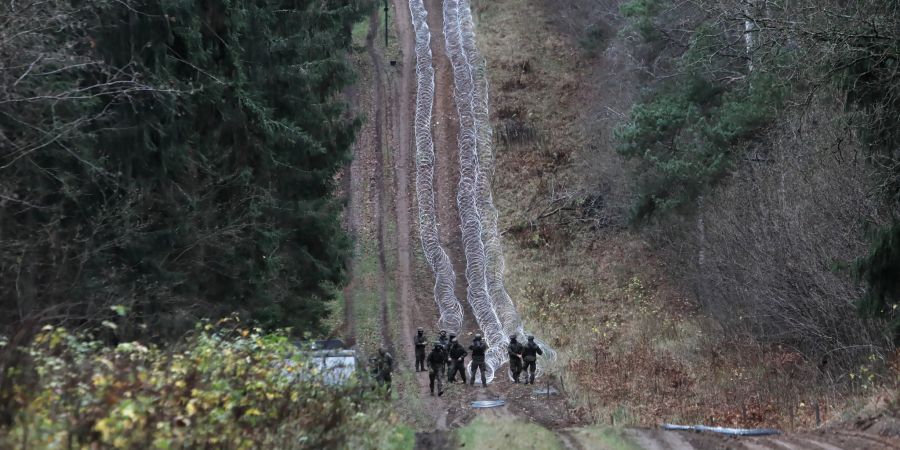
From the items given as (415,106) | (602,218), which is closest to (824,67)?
(602,218)

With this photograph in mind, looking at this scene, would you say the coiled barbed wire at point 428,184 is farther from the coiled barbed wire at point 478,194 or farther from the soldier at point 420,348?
the soldier at point 420,348

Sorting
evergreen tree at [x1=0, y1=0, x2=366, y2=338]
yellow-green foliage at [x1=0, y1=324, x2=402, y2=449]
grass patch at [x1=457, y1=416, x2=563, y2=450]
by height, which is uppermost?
evergreen tree at [x1=0, y1=0, x2=366, y2=338]

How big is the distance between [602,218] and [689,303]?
7.37 metres

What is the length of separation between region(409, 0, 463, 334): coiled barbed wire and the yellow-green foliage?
20785 mm

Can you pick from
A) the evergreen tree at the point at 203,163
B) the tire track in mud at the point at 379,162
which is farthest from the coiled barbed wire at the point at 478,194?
the evergreen tree at the point at 203,163

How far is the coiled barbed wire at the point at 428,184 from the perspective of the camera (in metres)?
31.9

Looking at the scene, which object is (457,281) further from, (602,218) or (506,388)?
(506,388)

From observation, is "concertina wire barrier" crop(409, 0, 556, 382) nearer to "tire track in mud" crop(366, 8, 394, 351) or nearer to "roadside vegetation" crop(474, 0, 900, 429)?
"roadside vegetation" crop(474, 0, 900, 429)

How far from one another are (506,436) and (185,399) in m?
6.01

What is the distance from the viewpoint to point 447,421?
18859 mm

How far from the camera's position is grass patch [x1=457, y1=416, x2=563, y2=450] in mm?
12359

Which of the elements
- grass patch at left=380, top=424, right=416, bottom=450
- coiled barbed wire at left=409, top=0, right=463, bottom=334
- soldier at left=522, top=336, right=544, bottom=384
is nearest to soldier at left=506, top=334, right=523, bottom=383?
soldier at left=522, top=336, right=544, bottom=384

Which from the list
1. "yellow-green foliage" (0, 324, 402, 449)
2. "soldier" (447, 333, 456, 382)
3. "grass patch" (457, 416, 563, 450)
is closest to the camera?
"yellow-green foliage" (0, 324, 402, 449)

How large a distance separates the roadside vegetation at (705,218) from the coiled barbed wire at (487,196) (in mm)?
487
